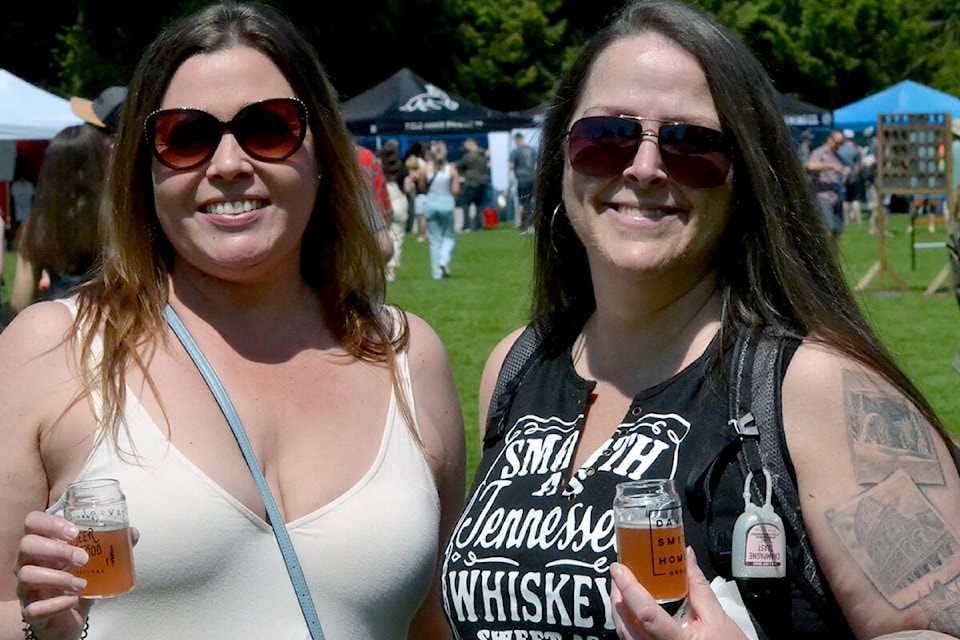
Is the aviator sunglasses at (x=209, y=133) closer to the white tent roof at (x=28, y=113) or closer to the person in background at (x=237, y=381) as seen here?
the person in background at (x=237, y=381)

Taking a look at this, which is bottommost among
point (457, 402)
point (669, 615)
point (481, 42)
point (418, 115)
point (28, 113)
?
point (481, 42)

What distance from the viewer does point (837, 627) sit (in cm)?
249

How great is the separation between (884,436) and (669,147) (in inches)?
29.7

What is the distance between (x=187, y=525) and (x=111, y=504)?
13.2 inches

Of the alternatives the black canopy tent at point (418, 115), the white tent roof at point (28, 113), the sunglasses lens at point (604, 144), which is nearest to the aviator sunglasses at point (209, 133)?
the sunglasses lens at point (604, 144)

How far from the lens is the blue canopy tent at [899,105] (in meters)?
31.2

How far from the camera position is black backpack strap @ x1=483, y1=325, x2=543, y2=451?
10.4 feet

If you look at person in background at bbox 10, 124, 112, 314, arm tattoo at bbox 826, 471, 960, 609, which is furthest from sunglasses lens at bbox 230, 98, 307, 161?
person in background at bbox 10, 124, 112, 314

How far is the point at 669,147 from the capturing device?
282 cm

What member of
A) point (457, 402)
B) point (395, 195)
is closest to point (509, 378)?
point (457, 402)

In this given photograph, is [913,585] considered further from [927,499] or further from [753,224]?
[753,224]

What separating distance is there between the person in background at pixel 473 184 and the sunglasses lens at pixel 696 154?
26.4m

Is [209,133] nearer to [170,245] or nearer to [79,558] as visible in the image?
[170,245]

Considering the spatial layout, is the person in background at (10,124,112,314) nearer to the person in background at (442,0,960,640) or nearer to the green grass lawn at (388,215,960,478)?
the green grass lawn at (388,215,960,478)
